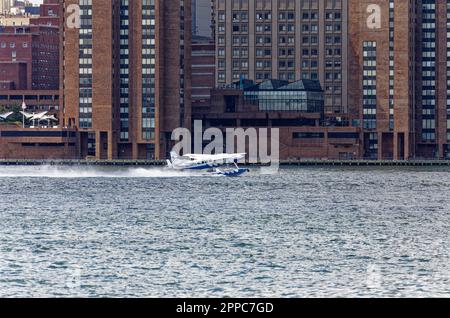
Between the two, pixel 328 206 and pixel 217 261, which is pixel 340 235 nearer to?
pixel 217 261

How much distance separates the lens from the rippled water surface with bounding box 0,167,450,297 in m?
78.7

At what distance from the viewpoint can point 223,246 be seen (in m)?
101

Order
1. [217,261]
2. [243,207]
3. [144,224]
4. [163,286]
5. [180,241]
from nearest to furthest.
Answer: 1. [163,286]
2. [217,261]
3. [180,241]
4. [144,224]
5. [243,207]

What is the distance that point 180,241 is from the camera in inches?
4129

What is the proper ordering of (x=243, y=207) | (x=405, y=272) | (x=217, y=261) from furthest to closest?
(x=243, y=207) < (x=217, y=261) < (x=405, y=272)

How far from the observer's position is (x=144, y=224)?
122 meters

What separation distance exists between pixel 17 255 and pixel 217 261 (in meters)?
13.2

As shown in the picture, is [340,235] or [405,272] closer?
[405,272]

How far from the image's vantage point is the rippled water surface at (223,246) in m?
78.7

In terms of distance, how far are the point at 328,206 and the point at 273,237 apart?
136 feet

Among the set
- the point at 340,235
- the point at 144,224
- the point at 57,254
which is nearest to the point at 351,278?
the point at 57,254
